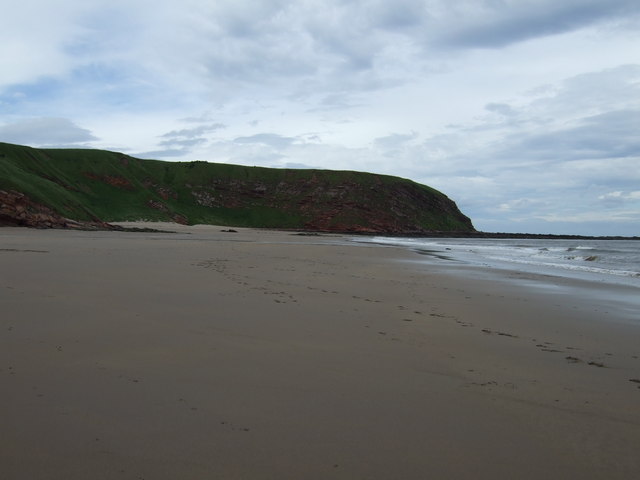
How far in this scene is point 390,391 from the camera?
3.91m

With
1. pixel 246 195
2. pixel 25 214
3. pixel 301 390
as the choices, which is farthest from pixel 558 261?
pixel 246 195

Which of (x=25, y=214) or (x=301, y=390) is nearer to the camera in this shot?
(x=301, y=390)

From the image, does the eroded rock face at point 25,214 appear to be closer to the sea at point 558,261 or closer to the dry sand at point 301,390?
the sea at point 558,261

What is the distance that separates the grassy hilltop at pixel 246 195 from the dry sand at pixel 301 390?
198 ft

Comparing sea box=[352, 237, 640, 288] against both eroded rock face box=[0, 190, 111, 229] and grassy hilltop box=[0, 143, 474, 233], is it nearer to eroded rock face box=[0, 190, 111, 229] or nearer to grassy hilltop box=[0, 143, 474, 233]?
eroded rock face box=[0, 190, 111, 229]

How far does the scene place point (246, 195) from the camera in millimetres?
95438

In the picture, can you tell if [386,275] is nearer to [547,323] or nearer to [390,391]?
[547,323]

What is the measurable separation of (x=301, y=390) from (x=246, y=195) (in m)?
93.4

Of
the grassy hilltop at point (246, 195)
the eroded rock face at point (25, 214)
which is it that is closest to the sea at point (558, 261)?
the eroded rock face at point (25, 214)

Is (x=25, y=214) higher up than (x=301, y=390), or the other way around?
(x=25, y=214)

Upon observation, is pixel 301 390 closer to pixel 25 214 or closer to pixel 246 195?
pixel 25 214

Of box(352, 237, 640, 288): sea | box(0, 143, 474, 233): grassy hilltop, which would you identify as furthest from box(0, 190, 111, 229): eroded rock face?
box(352, 237, 640, 288): sea

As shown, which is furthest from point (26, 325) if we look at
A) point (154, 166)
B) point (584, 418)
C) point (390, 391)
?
point (154, 166)

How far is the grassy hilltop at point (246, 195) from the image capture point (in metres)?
71.5
